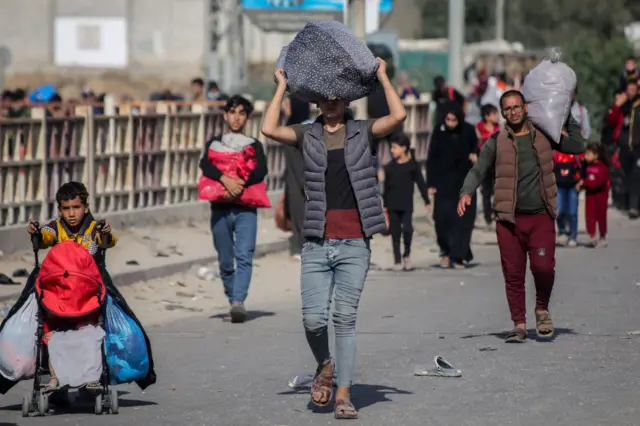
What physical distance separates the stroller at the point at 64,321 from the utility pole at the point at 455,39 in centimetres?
1768

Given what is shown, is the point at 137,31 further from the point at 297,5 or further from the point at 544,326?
the point at 544,326

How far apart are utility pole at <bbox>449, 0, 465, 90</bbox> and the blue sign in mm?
3525

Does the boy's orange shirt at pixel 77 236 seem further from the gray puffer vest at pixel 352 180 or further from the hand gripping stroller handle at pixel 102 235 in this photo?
the gray puffer vest at pixel 352 180

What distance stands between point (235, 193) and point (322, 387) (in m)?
4.14

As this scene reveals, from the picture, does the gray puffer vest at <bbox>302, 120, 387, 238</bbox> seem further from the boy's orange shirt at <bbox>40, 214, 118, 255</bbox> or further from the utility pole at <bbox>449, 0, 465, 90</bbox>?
the utility pole at <bbox>449, 0, 465, 90</bbox>

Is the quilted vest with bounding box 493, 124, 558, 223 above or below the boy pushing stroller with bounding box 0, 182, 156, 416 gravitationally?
above

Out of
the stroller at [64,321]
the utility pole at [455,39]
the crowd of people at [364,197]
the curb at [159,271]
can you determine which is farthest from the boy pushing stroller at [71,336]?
the utility pole at [455,39]

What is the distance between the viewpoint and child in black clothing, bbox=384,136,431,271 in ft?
54.2

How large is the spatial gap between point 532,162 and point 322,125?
2.82 meters

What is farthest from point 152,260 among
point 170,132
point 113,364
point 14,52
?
point 14,52

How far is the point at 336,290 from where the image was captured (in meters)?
8.55

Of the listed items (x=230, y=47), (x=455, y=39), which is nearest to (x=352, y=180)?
(x=455, y=39)

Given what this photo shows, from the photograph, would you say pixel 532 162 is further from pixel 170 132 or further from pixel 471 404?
pixel 170 132

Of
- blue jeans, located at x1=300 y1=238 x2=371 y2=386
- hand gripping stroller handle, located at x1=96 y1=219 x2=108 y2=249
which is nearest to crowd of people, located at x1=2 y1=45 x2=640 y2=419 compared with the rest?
blue jeans, located at x1=300 y1=238 x2=371 y2=386
